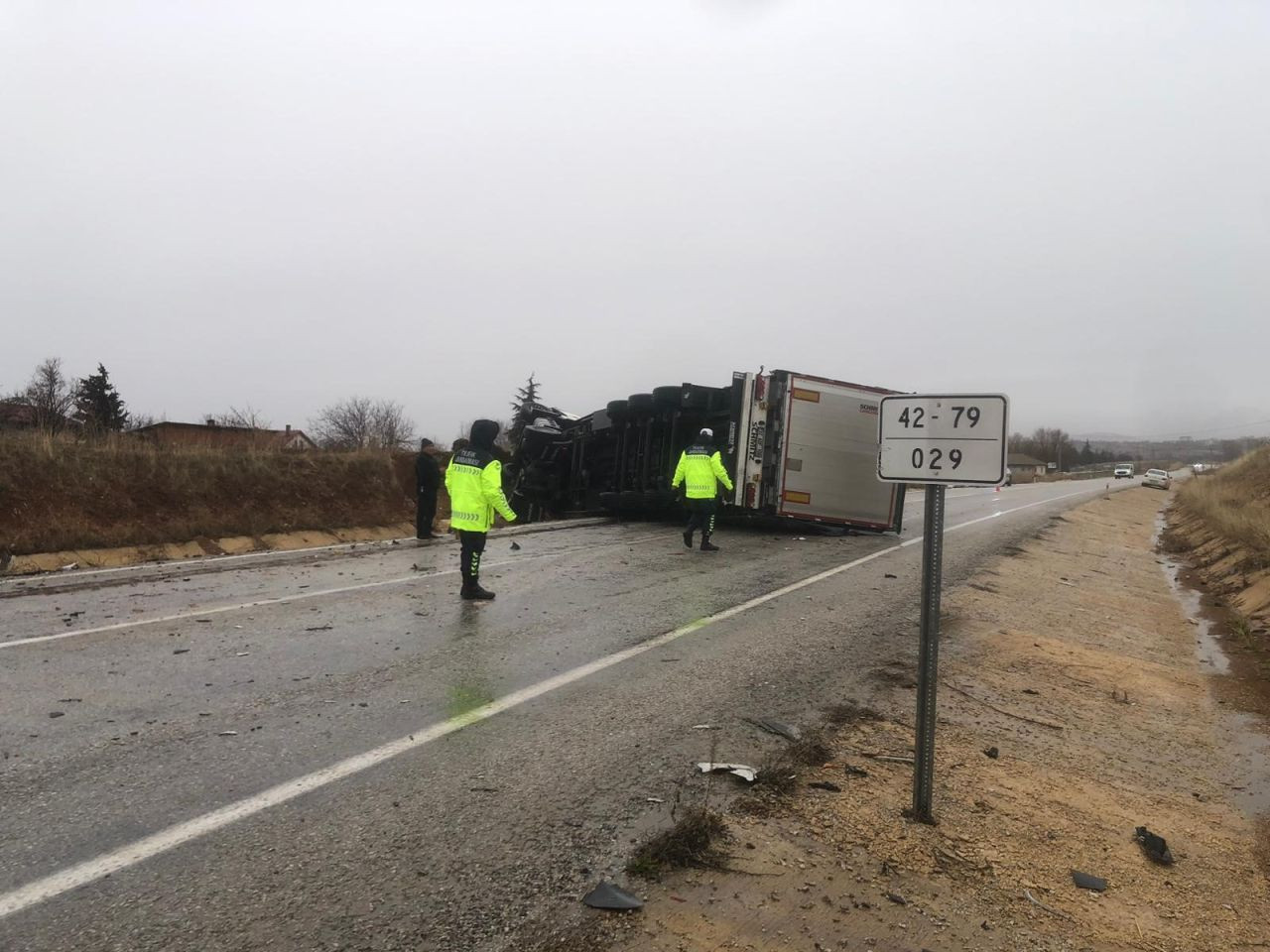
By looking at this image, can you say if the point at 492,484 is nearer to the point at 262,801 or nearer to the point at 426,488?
the point at 262,801

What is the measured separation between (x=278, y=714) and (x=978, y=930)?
3625 millimetres

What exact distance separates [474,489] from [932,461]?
546 centimetres

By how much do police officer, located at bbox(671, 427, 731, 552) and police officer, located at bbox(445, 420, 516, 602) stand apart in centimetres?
454

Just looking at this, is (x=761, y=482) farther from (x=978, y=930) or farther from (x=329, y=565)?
(x=978, y=930)

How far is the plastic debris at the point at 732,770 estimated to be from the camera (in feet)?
12.8

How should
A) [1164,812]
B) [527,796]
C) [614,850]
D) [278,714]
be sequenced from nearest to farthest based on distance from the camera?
1. [614,850]
2. [527,796]
3. [1164,812]
4. [278,714]

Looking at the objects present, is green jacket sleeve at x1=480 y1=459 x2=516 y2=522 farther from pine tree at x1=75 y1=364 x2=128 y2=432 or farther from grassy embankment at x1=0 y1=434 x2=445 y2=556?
pine tree at x1=75 y1=364 x2=128 y2=432

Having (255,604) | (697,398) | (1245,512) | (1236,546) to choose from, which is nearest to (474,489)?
(255,604)

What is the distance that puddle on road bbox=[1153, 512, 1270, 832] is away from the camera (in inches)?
174

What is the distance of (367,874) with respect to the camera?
9.67ft

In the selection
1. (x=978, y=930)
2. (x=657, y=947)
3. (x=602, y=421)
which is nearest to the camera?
(x=657, y=947)

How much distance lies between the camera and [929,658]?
3504mm

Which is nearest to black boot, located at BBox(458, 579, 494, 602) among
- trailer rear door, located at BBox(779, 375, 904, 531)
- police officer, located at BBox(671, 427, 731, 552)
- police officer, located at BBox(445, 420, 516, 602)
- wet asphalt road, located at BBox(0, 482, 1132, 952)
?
police officer, located at BBox(445, 420, 516, 602)

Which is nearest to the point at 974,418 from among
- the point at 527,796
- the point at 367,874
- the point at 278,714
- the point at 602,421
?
Result: the point at 527,796
